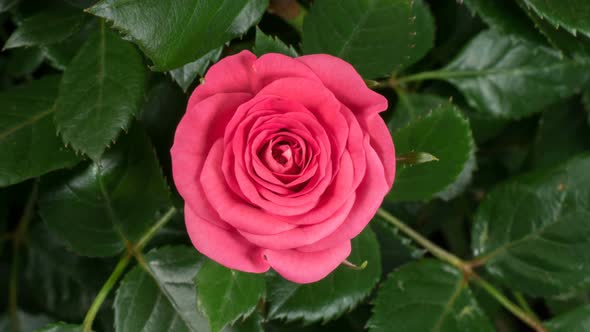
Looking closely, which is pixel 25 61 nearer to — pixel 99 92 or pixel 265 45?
pixel 99 92

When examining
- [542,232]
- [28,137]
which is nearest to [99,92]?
[28,137]

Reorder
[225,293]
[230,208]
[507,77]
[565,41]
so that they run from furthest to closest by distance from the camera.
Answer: [507,77] → [565,41] → [225,293] → [230,208]

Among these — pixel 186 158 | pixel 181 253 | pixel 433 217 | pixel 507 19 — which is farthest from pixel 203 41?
pixel 433 217

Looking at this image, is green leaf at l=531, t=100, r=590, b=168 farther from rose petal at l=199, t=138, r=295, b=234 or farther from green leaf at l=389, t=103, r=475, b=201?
rose petal at l=199, t=138, r=295, b=234

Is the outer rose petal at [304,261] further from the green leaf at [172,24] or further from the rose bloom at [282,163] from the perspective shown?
the green leaf at [172,24]

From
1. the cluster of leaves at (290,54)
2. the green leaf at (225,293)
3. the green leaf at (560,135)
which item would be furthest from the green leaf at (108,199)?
the green leaf at (560,135)

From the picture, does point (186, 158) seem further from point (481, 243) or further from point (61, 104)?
point (481, 243)

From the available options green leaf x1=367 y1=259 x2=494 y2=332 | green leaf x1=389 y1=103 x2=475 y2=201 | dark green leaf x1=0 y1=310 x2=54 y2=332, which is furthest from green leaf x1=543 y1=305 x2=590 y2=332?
dark green leaf x1=0 y1=310 x2=54 y2=332
